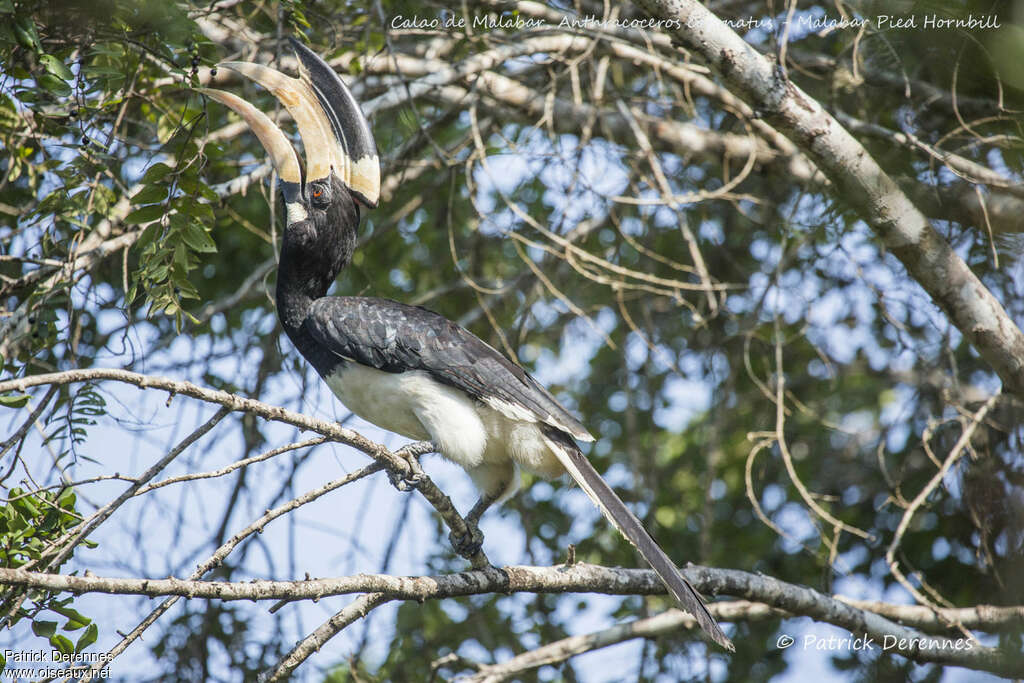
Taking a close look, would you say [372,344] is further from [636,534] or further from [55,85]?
[55,85]

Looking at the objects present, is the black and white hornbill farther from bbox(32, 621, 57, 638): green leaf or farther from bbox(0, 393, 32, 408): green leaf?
bbox(32, 621, 57, 638): green leaf

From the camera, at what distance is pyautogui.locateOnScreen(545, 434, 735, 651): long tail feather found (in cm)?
267

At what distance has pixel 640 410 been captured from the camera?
5113mm

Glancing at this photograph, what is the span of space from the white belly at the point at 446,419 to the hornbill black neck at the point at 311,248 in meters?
0.30

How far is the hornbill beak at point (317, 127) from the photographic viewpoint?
3.24 metres

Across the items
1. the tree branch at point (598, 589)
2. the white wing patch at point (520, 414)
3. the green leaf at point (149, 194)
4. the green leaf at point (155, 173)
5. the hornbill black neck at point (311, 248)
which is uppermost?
the green leaf at point (155, 173)

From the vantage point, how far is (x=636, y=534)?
2.82m

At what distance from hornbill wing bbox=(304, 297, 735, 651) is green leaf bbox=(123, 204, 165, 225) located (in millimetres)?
621

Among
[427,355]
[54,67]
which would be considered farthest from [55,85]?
[427,355]

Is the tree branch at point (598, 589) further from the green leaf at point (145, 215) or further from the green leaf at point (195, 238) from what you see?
the green leaf at point (145, 215)

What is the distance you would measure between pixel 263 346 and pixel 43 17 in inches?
67.2

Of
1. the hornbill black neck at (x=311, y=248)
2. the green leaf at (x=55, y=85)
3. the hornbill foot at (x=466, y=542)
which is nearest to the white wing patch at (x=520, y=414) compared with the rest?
the hornbill foot at (x=466, y=542)

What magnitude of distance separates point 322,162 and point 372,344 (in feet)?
2.60

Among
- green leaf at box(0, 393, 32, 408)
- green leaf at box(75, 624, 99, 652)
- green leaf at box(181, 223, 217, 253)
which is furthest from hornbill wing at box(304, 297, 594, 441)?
green leaf at box(75, 624, 99, 652)
